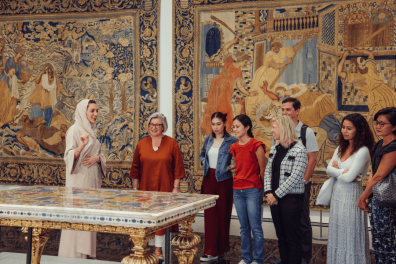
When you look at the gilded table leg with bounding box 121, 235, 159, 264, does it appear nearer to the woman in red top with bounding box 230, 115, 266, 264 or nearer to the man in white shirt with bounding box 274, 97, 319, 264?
the woman in red top with bounding box 230, 115, 266, 264

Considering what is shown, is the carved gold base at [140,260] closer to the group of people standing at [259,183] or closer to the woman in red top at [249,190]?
the group of people standing at [259,183]

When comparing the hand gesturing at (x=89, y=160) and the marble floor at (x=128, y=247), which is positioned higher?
the hand gesturing at (x=89, y=160)

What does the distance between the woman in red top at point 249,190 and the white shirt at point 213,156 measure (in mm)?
356

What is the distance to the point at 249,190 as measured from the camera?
485 cm

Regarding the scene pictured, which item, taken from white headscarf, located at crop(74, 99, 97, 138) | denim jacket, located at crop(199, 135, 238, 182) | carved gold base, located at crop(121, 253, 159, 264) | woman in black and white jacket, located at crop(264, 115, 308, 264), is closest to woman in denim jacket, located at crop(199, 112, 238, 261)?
denim jacket, located at crop(199, 135, 238, 182)

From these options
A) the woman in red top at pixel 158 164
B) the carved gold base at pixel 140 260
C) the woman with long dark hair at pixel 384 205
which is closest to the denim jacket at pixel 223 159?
the woman in red top at pixel 158 164

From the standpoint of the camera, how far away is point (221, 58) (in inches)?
278

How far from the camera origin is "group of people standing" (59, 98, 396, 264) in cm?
412

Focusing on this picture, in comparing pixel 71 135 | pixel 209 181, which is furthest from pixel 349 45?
pixel 71 135

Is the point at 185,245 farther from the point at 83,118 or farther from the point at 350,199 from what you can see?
the point at 83,118

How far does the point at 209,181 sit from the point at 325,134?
230 centimetres

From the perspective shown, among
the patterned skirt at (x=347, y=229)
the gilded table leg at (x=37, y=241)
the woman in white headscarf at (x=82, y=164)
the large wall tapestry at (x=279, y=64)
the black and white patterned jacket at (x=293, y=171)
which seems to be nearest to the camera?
the gilded table leg at (x=37, y=241)

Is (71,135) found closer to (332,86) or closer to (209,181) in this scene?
(209,181)

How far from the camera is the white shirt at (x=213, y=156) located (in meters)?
5.26
